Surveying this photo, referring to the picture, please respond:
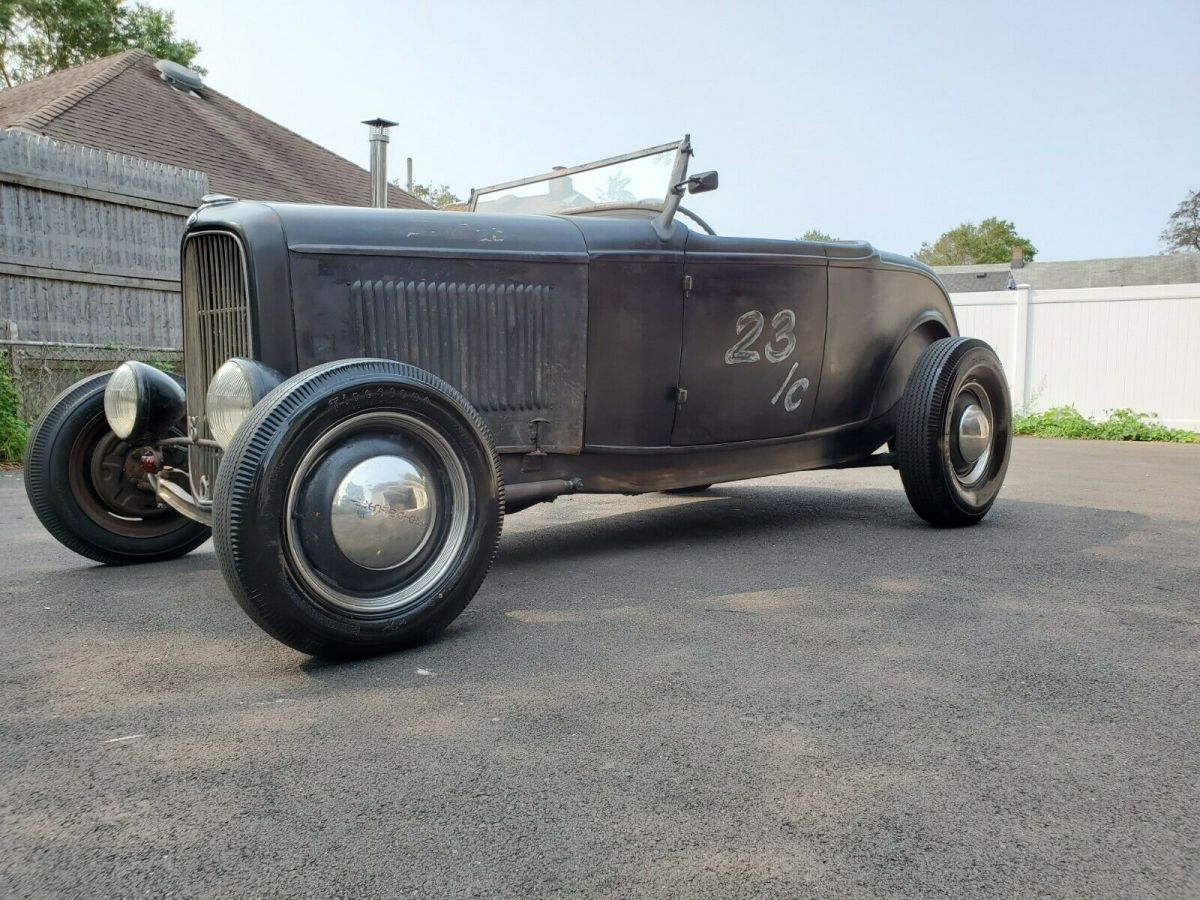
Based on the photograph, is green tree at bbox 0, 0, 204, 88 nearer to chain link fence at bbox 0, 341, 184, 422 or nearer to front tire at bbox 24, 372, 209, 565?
chain link fence at bbox 0, 341, 184, 422

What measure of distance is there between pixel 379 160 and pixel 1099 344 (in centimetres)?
947

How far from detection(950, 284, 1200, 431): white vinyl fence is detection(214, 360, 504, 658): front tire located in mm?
11466

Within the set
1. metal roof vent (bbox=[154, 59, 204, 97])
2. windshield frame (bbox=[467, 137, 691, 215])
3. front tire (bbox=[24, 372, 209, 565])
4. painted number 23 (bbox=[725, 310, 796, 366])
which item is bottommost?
front tire (bbox=[24, 372, 209, 565])

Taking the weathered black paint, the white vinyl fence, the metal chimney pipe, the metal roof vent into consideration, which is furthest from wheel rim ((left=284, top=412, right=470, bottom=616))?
the metal roof vent

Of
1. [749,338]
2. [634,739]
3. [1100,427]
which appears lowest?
[1100,427]

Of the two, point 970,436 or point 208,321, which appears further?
point 970,436

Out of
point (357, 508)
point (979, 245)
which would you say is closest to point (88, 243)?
point (357, 508)

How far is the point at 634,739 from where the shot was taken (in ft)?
6.68

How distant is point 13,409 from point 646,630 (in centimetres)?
695

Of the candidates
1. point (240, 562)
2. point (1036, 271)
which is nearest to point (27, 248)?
point (240, 562)

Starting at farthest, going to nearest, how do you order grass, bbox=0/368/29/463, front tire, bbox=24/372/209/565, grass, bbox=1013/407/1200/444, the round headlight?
grass, bbox=1013/407/1200/444 < grass, bbox=0/368/29/463 < front tire, bbox=24/372/209/565 < the round headlight

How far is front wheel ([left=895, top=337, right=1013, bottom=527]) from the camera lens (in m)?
4.50

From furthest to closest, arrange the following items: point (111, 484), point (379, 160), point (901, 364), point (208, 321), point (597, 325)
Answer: point (379, 160) < point (901, 364) < point (111, 484) < point (597, 325) < point (208, 321)

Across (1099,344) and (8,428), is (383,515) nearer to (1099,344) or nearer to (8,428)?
(8,428)
